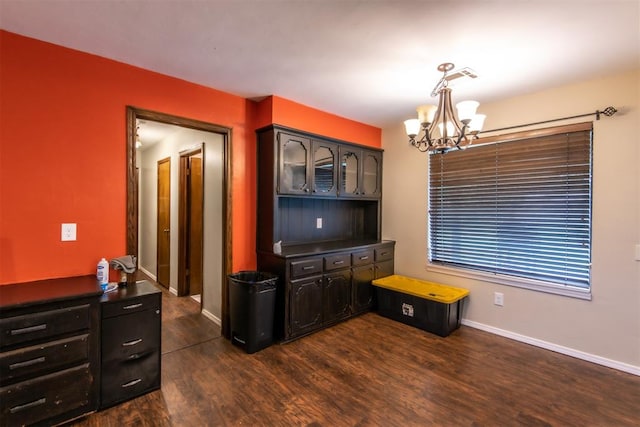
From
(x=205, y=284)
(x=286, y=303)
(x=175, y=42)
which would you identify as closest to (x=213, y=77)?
(x=175, y=42)

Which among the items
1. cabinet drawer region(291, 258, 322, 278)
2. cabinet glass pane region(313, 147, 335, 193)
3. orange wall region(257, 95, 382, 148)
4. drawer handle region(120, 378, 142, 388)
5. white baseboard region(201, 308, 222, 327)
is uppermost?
orange wall region(257, 95, 382, 148)

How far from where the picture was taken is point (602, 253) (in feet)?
8.64

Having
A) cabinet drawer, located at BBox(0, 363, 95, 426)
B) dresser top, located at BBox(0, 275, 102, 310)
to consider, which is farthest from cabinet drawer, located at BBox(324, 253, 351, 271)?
cabinet drawer, located at BBox(0, 363, 95, 426)

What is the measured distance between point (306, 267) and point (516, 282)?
2.18 meters

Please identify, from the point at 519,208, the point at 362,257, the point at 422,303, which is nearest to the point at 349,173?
the point at 362,257

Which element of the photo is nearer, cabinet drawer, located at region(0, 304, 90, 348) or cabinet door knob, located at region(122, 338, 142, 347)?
cabinet drawer, located at region(0, 304, 90, 348)

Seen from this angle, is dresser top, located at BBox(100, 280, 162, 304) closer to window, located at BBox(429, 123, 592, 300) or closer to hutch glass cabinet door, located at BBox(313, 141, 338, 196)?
hutch glass cabinet door, located at BBox(313, 141, 338, 196)

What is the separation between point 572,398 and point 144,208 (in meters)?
6.57

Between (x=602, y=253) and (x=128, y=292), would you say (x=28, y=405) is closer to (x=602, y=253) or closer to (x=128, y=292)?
(x=128, y=292)

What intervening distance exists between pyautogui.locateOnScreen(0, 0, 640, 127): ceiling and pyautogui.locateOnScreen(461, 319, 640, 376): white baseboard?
96.9 inches

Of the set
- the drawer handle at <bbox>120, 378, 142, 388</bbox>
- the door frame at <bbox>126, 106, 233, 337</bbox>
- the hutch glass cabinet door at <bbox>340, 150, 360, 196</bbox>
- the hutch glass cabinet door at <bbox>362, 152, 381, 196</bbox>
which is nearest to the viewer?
the drawer handle at <bbox>120, 378, 142, 388</bbox>

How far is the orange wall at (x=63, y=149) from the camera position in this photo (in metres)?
1.98

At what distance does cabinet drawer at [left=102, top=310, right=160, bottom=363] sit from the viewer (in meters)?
1.97

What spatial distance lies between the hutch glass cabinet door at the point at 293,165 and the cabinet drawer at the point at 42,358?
1.94 meters
